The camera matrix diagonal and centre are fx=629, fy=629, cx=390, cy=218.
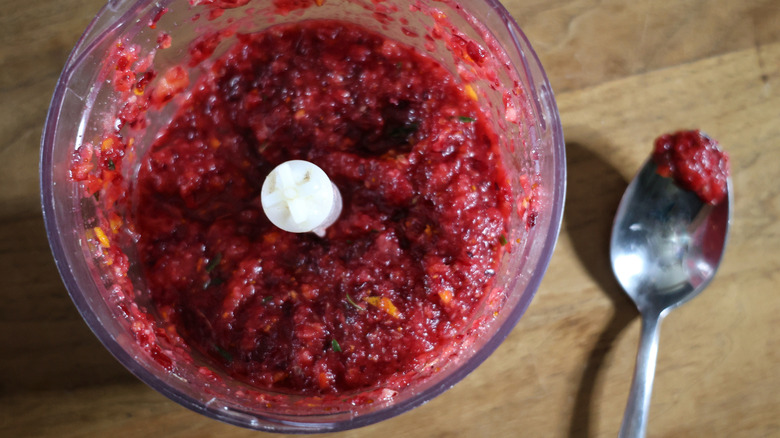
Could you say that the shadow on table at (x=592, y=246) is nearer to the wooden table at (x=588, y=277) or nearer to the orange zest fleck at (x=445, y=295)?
the wooden table at (x=588, y=277)

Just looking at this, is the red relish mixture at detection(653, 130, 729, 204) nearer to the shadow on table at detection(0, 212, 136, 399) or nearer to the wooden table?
the wooden table

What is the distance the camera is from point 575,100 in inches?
63.2

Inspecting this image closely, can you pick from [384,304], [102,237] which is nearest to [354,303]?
[384,304]

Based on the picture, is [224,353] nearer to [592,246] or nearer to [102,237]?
[102,237]

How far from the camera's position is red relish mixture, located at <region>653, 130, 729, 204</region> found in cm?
151

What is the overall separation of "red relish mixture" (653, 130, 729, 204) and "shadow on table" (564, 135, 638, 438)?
14 centimetres

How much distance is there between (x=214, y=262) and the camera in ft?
4.64

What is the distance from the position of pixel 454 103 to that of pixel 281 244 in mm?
518

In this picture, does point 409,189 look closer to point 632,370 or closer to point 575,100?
point 575,100

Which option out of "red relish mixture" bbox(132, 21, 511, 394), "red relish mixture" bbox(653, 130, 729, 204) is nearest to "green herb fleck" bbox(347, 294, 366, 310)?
"red relish mixture" bbox(132, 21, 511, 394)

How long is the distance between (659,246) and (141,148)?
1.29 meters

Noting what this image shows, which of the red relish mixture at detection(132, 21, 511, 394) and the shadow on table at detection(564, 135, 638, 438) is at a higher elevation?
the red relish mixture at detection(132, 21, 511, 394)

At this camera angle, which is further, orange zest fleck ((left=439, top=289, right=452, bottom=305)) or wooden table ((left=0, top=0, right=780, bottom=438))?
wooden table ((left=0, top=0, right=780, bottom=438))

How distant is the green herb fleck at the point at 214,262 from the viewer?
4.63ft
